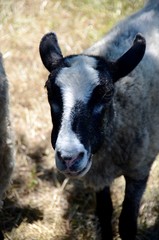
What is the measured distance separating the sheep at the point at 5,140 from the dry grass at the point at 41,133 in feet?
2.93

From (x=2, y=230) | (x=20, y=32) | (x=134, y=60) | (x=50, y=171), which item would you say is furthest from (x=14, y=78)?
(x=134, y=60)

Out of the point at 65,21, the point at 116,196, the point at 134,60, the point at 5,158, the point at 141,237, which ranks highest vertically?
the point at 65,21

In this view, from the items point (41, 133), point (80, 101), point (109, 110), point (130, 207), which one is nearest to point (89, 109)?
point (80, 101)

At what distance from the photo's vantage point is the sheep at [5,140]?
3.90 m

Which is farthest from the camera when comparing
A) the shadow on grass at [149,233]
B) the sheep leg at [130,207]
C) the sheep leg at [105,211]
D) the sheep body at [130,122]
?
the shadow on grass at [149,233]

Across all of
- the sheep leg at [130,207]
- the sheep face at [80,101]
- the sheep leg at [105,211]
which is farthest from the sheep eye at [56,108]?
the sheep leg at [105,211]

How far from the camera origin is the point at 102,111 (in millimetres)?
3619

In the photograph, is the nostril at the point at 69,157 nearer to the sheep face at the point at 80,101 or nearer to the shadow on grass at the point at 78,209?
the sheep face at the point at 80,101

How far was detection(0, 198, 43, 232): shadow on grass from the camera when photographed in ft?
16.6

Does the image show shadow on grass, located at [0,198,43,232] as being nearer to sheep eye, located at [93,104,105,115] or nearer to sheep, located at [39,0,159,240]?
sheep, located at [39,0,159,240]

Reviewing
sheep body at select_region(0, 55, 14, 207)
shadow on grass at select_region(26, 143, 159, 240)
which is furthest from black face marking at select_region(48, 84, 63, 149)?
shadow on grass at select_region(26, 143, 159, 240)

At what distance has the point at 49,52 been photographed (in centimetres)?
388

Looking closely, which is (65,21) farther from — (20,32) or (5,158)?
(5,158)

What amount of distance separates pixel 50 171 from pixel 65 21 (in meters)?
2.40
